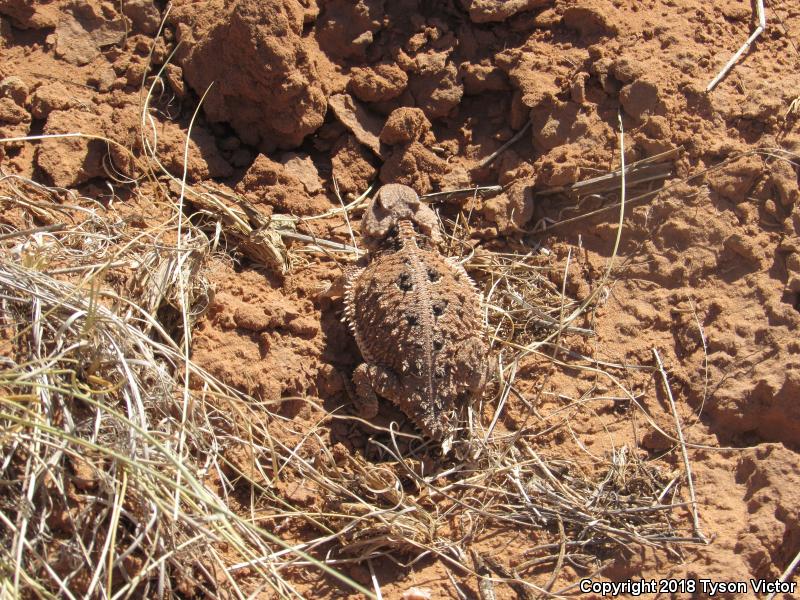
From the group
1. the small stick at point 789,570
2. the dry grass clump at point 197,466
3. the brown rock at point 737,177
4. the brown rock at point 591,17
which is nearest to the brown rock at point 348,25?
the brown rock at point 591,17

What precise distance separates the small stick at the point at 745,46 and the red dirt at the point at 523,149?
0.05 meters

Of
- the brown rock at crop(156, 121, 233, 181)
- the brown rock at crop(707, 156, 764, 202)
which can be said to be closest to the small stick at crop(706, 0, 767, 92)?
the brown rock at crop(707, 156, 764, 202)

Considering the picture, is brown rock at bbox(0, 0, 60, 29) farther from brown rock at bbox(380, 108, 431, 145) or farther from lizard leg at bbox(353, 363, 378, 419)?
lizard leg at bbox(353, 363, 378, 419)

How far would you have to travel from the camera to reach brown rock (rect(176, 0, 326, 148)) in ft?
13.8

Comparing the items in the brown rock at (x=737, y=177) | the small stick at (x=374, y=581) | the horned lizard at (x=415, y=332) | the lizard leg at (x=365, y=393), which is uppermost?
the brown rock at (x=737, y=177)

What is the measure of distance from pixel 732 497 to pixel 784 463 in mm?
315

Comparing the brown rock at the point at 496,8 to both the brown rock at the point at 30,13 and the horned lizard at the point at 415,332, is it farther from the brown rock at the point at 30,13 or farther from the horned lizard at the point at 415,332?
the brown rock at the point at 30,13

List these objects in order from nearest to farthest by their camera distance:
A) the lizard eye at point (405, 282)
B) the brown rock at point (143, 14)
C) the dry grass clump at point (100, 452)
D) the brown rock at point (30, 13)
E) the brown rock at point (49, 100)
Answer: the dry grass clump at point (100, 452) → the lizard eye at point (405, 282) → the brown rock at point (49, 100) → the brown rock at point (30, 13) → the brown rock at point (143, 14)

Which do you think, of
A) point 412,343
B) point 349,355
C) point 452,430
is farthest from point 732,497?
point 349,355

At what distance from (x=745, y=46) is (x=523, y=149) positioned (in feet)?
5.13

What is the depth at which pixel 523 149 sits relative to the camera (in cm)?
467

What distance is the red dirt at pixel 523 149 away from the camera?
3840 mm

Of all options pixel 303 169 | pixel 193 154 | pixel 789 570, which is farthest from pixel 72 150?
pixel 789 570

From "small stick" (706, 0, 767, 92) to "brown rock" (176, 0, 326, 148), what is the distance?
2.48 meters
